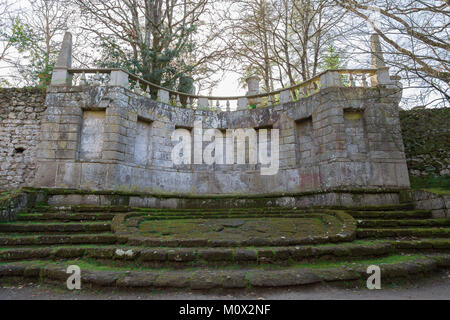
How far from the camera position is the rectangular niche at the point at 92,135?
8.60m

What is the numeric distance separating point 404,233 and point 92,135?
30.6 feet

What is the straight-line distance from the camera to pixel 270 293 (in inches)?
128

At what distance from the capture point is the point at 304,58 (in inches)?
523

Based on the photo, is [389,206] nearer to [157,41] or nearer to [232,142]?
[232,142]

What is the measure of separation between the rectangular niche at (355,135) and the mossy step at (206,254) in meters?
4.65

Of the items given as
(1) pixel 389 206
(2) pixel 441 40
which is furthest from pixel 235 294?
(2) pixel 441 40

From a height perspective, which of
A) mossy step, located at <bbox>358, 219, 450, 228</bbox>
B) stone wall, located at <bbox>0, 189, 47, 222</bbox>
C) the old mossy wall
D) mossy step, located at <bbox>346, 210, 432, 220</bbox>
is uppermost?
the old mossy wall

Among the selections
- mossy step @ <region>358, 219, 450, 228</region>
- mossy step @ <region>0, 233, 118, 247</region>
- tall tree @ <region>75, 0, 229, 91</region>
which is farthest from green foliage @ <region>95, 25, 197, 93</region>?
mossy step @ <region>358, 219, 450, 228</region>

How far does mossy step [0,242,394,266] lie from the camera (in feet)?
13.2

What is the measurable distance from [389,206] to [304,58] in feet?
30.0

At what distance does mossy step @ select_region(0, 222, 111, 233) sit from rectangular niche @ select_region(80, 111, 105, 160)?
338 centimetres
